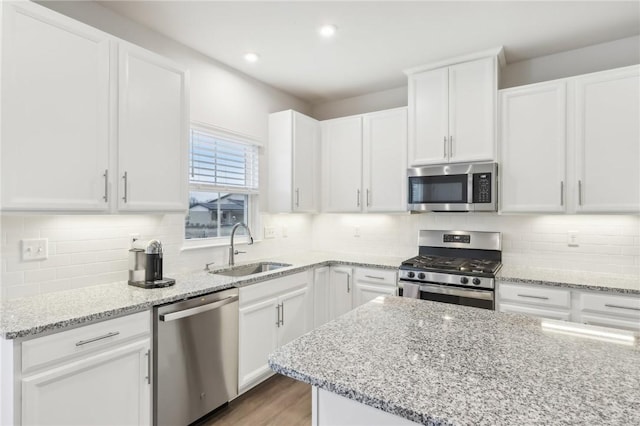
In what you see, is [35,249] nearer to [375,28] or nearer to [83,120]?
[83,120]

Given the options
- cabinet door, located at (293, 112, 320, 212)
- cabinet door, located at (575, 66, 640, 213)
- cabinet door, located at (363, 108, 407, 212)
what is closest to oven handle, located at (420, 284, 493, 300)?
cabinet door, located at (363, 108, 407, 212)

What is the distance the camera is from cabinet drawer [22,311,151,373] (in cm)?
145

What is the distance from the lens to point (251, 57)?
2.94 metres

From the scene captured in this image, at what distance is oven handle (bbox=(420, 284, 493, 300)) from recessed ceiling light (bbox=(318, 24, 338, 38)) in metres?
2.09

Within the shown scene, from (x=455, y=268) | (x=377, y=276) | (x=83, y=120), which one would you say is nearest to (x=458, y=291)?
(x=455, y=268)

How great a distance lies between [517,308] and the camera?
2.57 m

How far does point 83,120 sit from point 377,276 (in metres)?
2.49

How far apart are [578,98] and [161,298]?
3138 millimetres

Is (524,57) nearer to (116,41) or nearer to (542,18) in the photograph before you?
(542,18)

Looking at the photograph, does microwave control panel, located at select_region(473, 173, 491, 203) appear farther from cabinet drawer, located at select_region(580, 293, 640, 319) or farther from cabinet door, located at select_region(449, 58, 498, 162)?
cabinet drawer, located at select_region(580, 293, 640, 319)

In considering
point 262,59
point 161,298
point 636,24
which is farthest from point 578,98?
point 161,298

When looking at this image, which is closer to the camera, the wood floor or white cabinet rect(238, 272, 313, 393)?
the wood floor

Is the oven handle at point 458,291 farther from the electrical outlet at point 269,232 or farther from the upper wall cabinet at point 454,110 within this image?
the electrical outlet at point 269,232

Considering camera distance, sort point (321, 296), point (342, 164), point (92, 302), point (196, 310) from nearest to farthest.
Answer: point (92, 302)
point (196, 310)
point (321, 296)
point (342, 164)
